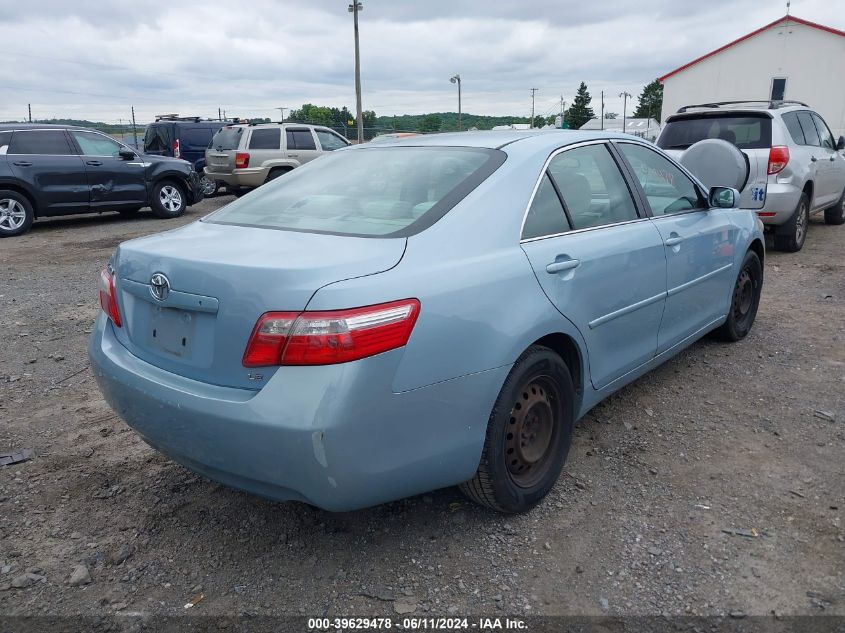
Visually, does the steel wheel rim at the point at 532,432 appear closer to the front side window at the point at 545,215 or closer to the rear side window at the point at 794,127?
the front side window at the point at 545,215

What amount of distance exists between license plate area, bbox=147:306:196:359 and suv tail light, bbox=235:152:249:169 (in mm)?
12676

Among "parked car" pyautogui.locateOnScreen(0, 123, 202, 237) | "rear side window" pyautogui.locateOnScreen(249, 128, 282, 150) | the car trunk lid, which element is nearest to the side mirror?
the car trunk lid

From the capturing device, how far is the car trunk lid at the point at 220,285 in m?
2.17

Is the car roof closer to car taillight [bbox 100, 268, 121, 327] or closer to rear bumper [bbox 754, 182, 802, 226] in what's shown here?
car taillight [bbox 100, 268, 121, 327]

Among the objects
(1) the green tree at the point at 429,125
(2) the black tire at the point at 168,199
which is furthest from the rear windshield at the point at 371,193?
(1) the green tree at the point at 429,125

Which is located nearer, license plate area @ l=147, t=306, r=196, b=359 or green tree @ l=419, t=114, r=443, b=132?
license plate area @ l=147, t=306, r=196, b=359

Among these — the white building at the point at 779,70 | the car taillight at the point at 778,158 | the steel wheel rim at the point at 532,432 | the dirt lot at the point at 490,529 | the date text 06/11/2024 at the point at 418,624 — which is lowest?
the date text 06/11/2024 at the point at 418,624

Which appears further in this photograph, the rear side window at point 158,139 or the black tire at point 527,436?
the rear side window at point 158,139

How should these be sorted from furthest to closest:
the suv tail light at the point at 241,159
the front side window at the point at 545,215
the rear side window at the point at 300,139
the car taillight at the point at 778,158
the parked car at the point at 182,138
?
the parked car at the point at 182,138 < the rear side window at the point at 300,139 < the suv tail light at the point at 241,159 < the car taillight at the point at 778,158 < the front side window at the point at 545,215

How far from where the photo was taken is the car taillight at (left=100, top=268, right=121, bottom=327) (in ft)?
9.04

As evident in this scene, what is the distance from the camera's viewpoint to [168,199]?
1298 cm

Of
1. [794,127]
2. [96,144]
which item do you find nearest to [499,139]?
[794,127]

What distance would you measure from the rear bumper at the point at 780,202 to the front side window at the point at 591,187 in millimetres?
5134

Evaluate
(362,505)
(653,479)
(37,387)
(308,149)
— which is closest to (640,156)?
(653,479)
